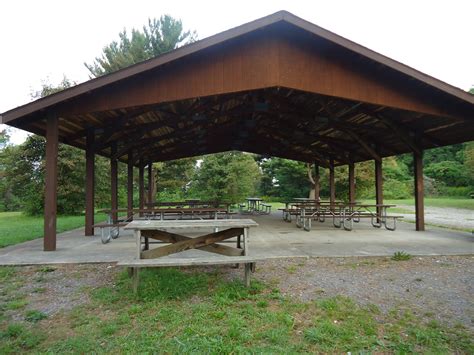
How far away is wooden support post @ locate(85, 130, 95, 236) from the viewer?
760 centimetres

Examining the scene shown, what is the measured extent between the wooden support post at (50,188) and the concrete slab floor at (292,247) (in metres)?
0.30

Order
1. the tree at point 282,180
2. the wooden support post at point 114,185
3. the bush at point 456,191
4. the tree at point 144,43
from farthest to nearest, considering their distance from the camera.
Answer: the bush at point 456,191, the tree at point 282,180, the tree at point 144,43, the wooden support post at point 114,185

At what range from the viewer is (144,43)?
2131 cm

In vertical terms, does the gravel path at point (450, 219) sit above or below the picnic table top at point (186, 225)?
below

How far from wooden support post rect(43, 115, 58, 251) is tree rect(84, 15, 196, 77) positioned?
16164mm

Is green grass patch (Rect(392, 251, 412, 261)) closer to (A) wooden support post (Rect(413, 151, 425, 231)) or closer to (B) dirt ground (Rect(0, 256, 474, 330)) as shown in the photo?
(B) dirt ground (Rect(0, 256, 474, 330))

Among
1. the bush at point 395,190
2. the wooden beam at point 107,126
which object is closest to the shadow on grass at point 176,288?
the wooden beam at point 107,126

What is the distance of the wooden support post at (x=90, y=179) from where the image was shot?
7.60 meters

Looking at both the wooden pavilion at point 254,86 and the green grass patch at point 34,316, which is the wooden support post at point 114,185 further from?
the green grass patch at point 34,316

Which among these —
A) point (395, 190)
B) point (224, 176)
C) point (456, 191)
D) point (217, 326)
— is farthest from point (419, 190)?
point (456, 191)

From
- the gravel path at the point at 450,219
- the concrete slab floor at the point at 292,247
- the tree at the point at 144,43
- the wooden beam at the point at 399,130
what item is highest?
the tree at the point at 144,43

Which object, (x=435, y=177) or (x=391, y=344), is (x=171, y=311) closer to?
(x=391, y=344)

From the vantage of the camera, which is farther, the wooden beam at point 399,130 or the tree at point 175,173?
the tree at point 175,173

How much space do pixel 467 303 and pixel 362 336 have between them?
1.65 meters
